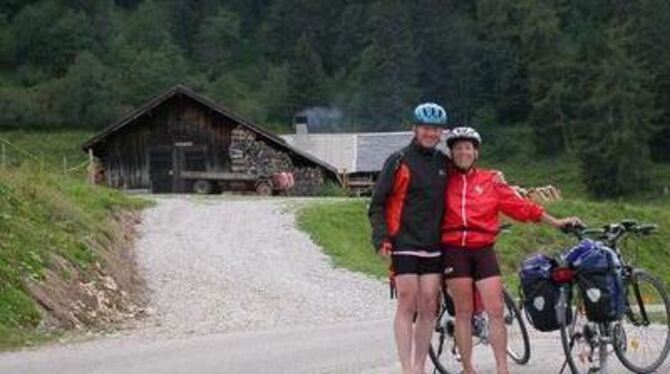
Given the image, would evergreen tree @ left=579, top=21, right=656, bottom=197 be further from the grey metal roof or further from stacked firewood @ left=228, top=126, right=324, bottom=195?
stacked firewood @ left=228, top=126, right=324, bottom=195

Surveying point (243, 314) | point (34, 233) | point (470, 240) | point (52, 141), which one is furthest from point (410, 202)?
point (52, 141)

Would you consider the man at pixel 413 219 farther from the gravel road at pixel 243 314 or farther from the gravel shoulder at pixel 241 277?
the gravel shoulder at pixel 241 277

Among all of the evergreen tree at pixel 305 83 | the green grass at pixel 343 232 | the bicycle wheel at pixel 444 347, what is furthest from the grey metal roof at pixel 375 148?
the evergreen tree at pixel 305 83

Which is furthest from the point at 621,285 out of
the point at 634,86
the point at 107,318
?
the point at 634,86

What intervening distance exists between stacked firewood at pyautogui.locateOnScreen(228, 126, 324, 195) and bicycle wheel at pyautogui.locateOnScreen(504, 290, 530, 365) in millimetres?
34081

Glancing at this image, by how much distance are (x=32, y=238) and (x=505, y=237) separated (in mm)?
15690

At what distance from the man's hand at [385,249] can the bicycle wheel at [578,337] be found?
1426mm

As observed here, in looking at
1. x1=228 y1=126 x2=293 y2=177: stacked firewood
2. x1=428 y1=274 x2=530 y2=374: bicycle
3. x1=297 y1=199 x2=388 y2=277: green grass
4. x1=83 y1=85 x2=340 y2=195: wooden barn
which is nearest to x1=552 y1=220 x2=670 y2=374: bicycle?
x1=428 y1=274 x2=530 y2=374: bicycle

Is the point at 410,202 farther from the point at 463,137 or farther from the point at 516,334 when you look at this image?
the point at 516,334

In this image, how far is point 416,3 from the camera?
12375 cm

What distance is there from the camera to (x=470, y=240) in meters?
7.32

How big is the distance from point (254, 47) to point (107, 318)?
4834 inches

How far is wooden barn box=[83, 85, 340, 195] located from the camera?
43.6 metres

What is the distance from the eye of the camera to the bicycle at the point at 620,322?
7.76m
